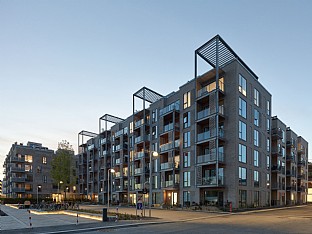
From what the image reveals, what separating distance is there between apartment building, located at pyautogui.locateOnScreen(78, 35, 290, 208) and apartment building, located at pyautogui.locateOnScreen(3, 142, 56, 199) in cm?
4468

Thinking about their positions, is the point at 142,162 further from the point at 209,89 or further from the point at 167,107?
the point at 209,89

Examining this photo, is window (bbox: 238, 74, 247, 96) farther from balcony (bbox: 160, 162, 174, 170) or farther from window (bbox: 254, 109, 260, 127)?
balcony (bbox: 160, 162, 174, 170)

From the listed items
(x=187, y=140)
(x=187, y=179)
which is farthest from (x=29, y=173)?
(x=187, y=140)

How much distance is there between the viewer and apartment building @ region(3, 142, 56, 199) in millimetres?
93625

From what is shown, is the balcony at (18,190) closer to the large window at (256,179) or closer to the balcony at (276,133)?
the large window at (256,179)

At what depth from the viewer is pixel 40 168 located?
99375 mm

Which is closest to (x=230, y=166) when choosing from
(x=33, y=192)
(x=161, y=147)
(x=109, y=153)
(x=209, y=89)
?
(x=209, y=89)

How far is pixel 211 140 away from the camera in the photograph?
4138 cm

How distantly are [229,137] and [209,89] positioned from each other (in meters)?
7.61

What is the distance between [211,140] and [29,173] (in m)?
73.3

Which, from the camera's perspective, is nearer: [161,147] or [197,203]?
[197,203]

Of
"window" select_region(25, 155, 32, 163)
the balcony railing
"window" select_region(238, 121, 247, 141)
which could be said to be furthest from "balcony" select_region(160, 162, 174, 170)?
"window" select_region(25, 155, 32, 163)

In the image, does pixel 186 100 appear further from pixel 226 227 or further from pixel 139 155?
pixel 226 227

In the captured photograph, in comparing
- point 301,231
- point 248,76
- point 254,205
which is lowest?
point 254,205
